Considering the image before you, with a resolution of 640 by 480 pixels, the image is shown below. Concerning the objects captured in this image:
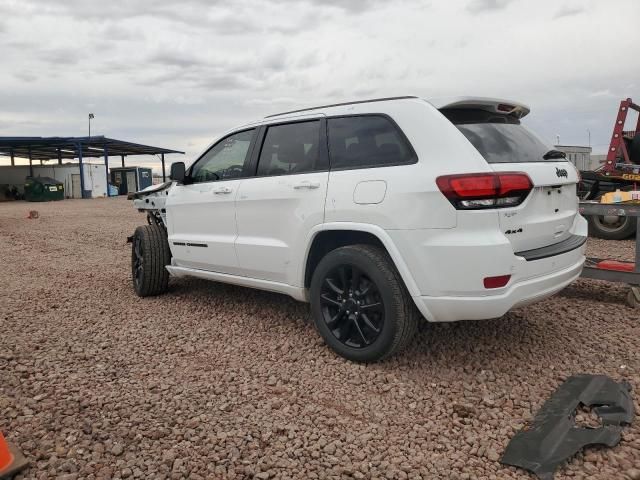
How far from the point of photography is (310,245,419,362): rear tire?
11.1 feet

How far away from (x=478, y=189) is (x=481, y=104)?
0.78 m

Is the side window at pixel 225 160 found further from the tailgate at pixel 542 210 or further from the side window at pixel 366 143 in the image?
the tailgate at pixel 542 210

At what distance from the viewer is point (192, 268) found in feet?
17.0

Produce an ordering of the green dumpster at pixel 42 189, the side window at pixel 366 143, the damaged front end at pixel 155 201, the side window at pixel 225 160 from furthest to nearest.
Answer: the green dumpster at pixel 42 189 < the damaged front end at pixel 155 201 < the side window at pixel 225 160 < the side window at pixel 366 143

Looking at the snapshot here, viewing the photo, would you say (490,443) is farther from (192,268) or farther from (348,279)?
(192,268)

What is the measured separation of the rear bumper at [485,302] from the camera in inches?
123

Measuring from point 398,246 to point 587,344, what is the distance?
1883 mm

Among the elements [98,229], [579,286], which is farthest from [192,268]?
[98,229]

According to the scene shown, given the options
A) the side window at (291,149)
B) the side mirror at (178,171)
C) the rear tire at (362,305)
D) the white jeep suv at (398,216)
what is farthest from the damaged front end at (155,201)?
the rear tire at (362,305)

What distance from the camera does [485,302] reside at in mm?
3119

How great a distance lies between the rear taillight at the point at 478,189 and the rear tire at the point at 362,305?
64 centimetres

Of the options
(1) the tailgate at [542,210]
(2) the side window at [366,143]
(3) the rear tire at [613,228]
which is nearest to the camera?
(1) the tailgate at [542,210]

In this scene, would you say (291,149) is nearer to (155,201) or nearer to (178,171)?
(178,171)

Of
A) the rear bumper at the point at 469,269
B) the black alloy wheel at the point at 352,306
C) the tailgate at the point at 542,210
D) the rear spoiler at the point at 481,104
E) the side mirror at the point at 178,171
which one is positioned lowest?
the black alloy wheel at the point at 352,306
